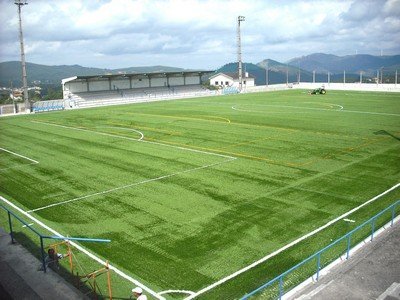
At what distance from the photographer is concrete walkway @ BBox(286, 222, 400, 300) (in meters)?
11.6

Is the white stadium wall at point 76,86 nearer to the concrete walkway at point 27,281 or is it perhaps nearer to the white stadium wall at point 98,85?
the white stadium wall at point 98,85

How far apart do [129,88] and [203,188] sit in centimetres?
7510

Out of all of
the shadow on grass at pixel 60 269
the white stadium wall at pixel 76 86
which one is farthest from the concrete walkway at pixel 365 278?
the white stadium wall at pixel 76 86

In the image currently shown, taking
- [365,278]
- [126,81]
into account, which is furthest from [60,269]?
[126,81]

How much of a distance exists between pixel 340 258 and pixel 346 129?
27189 mm

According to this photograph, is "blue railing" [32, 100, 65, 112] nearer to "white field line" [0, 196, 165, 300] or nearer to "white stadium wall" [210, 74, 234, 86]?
"white field line" [0, 196, 165, 300]

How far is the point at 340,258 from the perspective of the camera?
45.6 feet

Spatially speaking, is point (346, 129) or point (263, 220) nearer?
point (263, 220)

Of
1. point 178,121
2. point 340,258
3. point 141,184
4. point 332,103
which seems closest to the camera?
point 340,258

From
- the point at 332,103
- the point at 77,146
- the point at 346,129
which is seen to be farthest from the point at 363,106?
the point at 77,146

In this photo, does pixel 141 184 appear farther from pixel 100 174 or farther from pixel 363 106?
Answer: pixel 363 106

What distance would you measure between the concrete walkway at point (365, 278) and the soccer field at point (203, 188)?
5.01ft

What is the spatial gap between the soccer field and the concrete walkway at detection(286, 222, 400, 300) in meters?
1.53

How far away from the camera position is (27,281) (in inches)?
496
